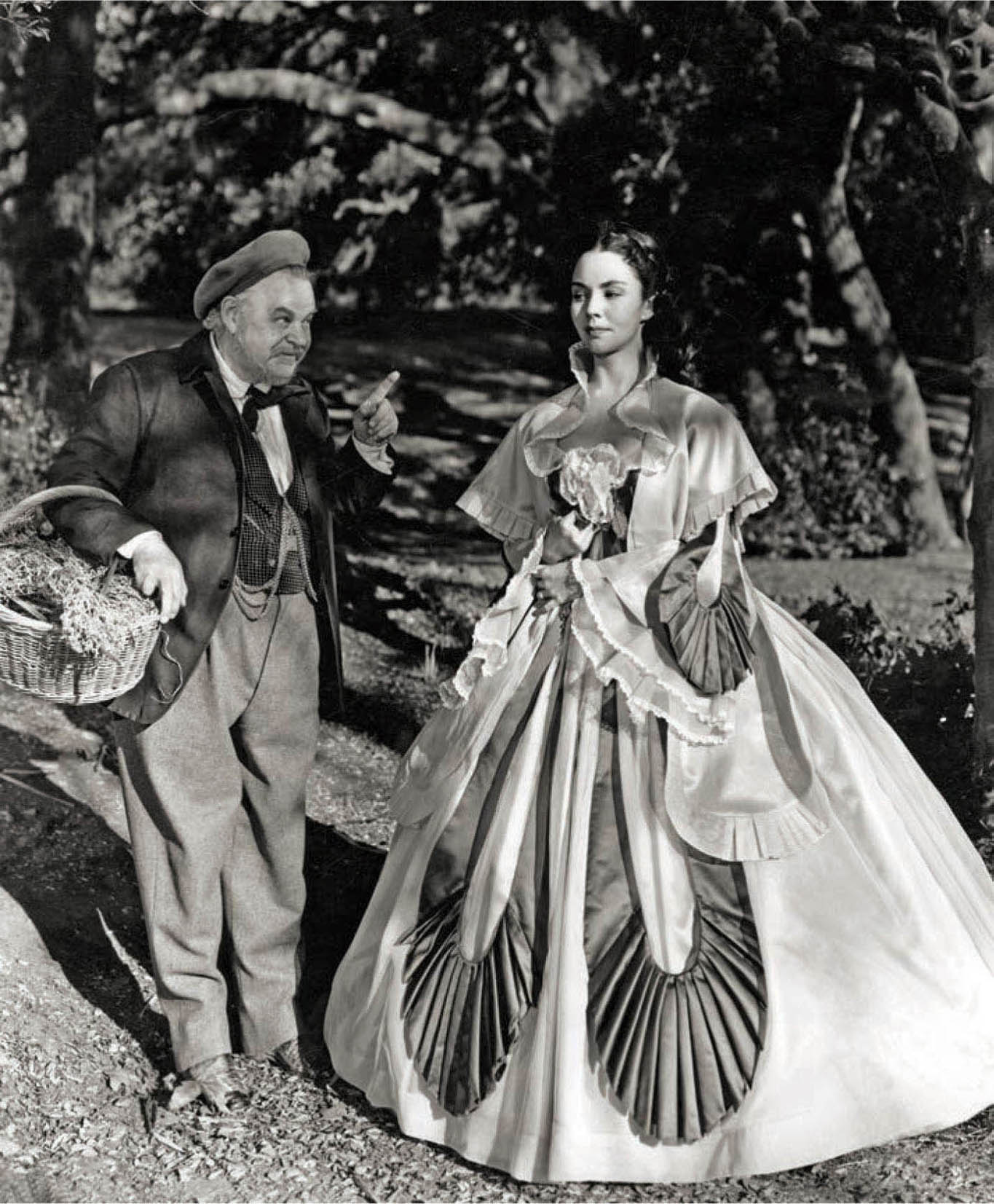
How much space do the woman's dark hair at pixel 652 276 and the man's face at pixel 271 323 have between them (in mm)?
683

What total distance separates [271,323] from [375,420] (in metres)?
0.34

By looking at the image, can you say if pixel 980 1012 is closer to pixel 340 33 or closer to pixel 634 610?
pixel 634 610

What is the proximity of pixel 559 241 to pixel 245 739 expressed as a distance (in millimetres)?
4545

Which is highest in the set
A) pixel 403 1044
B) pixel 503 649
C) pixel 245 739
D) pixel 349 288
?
pixel 349 288

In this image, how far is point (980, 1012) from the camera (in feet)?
11.4

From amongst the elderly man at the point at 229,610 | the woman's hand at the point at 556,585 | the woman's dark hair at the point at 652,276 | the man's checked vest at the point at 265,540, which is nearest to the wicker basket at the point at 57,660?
the elderly man at the point at 229,610

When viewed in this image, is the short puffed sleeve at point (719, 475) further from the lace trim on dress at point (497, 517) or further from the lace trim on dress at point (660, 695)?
the lace trim on dress at point (497, 517)

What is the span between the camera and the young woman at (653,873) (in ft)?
11.0

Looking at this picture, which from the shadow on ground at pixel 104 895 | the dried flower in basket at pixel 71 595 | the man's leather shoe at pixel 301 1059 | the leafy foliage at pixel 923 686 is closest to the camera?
the dried flower in basket at pixel 71 595

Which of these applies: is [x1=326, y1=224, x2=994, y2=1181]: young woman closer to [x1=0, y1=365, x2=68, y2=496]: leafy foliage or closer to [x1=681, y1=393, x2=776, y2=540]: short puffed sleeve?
[x1=681, y1=393, x2=776, y2=540]: short puffed sleeve

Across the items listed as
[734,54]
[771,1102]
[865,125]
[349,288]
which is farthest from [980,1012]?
[349,288]

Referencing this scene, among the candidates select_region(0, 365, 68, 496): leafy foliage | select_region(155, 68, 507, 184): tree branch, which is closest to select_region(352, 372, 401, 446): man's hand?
select_region(0, 365, 68, 496): leafy foliage

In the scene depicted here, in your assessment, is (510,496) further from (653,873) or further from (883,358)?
(883,358)

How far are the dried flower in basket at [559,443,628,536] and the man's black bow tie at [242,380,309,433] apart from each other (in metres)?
0.71
